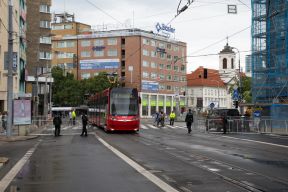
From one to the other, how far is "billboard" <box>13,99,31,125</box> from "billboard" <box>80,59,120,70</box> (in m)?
86.3

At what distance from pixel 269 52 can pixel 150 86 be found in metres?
73.0

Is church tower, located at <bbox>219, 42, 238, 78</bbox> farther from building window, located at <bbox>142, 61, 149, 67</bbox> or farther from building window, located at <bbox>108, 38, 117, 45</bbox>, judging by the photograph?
building window, located at <bbox>108, 38, 117, 45</bbox>

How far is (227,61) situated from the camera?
13812 centimetres

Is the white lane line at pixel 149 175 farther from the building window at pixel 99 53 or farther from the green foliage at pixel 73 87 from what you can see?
the building window at pixel 99 53

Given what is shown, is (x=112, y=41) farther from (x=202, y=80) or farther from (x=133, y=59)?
(x=202, y=80)

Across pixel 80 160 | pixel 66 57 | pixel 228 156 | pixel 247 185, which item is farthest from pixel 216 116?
pixel 66 57

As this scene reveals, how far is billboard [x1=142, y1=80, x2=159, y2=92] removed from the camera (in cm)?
11568

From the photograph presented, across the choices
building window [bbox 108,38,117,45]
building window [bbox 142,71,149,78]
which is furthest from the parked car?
building window [bbox 108,38,117,45]

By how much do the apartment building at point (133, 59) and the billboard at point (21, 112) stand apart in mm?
81598

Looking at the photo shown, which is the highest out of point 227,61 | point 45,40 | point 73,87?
point 227,61

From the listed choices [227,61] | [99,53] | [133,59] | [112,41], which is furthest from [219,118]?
[227,61]

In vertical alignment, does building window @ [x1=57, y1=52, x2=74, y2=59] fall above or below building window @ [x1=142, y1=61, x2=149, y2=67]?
above

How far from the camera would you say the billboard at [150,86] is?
116m

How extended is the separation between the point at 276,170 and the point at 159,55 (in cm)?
10866
